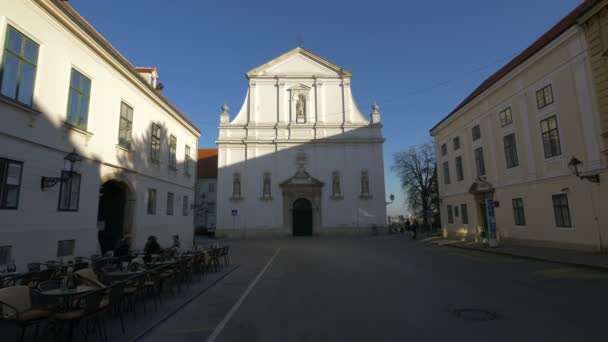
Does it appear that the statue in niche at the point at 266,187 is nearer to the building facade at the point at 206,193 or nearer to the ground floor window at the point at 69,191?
the building facade at the point at 206,193

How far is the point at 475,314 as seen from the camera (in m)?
6.10

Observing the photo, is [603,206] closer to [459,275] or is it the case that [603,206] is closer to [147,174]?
[459,275]

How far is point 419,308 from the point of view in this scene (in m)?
6.58

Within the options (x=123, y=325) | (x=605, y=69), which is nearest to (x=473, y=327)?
(x=123, y=325)

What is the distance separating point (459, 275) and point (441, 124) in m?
20.3

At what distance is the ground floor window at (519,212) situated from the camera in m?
18.3

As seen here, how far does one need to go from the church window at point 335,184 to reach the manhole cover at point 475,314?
28.2 m

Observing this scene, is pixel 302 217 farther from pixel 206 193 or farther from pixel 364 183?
pixel 206 193

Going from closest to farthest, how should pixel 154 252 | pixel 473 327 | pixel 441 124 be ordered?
pixel 473 327 < pixel 154 252 < pixel 441 124

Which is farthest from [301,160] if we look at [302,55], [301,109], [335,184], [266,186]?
[302,55]

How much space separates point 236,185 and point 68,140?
2349 cm

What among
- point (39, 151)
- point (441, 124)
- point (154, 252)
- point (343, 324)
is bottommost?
point (343, 324)

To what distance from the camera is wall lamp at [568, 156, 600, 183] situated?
13508mm

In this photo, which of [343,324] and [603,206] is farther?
[603,206]
